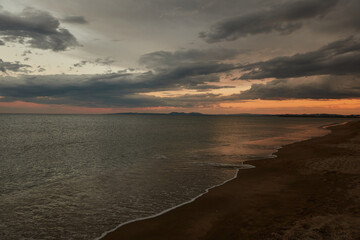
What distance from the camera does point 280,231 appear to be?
8.00 metres

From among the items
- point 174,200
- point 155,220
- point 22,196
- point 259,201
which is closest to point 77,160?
point 22,196

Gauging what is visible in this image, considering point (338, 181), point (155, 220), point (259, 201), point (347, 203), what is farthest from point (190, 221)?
point (338, 181)

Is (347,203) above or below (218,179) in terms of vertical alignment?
above

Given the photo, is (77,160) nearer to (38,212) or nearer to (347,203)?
(38,212)

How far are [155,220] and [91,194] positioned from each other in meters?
5.73

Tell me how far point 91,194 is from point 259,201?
386 inches

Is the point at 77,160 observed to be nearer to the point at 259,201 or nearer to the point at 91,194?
the point at 91,194

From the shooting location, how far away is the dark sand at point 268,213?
26.5ft

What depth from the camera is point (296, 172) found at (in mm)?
18094

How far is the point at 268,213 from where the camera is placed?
32.9 ft

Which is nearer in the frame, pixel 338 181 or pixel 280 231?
pixel 280 231

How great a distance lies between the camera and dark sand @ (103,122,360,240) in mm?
8078

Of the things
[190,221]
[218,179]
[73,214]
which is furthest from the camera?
[218,179]

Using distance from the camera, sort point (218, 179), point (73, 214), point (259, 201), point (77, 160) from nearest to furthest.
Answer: point (73, 214) < point (259, 201) < point (218, 179) < point (77, 160)
